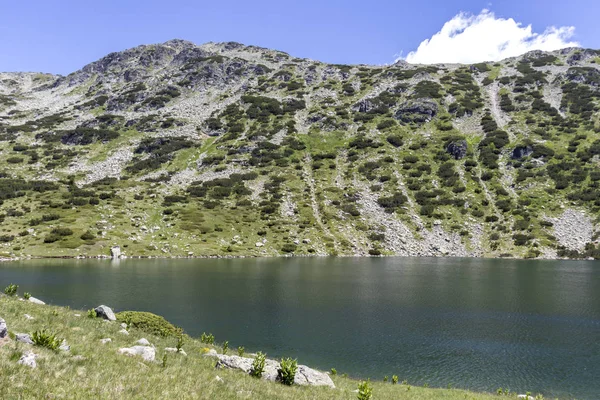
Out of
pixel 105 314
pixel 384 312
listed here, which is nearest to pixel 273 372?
pixel 105 314

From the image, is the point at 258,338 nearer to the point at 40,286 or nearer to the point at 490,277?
the point at 40,286

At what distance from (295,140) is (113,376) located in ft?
495

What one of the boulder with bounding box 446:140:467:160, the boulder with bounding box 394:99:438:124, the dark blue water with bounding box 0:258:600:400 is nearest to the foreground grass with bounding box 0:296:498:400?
the dark blue water with bounding box 0:258:600:400

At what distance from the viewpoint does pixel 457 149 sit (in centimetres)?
14200

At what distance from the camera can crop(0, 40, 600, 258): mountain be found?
96.2 m

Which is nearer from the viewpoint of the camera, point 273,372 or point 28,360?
point 28,360

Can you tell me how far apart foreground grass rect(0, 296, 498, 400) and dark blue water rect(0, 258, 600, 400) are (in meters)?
9.33

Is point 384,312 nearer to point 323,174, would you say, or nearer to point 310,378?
point 310,378

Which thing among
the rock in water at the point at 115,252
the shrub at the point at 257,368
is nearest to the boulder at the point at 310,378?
the shrub at the point at 257,368

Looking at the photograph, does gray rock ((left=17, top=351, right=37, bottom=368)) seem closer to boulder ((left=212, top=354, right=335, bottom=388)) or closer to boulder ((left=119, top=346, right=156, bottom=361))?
boulder ((left=119, top=346, right=156, bottom=361))

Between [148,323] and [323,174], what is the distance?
114617mm

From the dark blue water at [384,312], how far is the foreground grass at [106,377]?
30.6 ft

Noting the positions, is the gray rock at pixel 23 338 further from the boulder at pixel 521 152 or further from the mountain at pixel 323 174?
the boulder at pixel 521 152

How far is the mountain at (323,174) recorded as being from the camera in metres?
Result: 96.2
